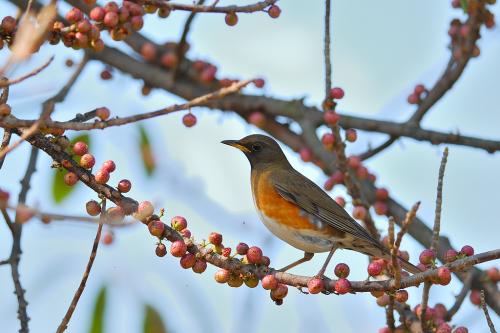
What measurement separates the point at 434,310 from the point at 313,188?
198 centimetres

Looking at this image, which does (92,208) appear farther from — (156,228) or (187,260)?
(187,260)

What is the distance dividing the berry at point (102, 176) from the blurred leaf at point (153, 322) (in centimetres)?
66

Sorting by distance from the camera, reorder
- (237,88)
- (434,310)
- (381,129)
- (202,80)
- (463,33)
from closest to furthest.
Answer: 1. (237,88)
2. (434,310)
3. (463,33)
4. (381,129)
5. (202,80)

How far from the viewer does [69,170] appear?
4.09m

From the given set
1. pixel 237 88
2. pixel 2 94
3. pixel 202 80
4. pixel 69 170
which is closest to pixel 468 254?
pixel 237 88

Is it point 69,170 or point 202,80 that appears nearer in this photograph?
point 69,170

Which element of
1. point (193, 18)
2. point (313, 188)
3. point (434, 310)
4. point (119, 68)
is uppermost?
point (119, 68)

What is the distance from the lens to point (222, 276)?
4.27 meters

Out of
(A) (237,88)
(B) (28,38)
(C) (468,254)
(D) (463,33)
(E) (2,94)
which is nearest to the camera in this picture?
(B) (28,38)

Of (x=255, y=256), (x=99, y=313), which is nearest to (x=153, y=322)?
(x=99, y=313)

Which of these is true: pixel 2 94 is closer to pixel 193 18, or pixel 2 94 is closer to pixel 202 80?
pixel 193 18

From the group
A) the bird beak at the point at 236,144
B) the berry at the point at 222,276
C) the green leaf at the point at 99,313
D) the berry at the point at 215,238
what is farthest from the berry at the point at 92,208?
the bird beak at the point at 236,144

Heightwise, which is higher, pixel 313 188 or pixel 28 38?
pixel 313 188

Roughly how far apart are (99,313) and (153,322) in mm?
273
